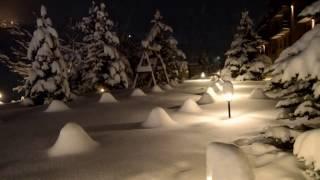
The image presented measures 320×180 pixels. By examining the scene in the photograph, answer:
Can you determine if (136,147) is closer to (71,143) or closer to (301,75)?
(71,143)

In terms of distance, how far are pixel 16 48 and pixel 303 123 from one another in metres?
33.5

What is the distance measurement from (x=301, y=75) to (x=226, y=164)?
1543 mm

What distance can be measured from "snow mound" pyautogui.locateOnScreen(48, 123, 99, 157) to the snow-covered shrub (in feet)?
15.2

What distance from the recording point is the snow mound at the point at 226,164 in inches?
176

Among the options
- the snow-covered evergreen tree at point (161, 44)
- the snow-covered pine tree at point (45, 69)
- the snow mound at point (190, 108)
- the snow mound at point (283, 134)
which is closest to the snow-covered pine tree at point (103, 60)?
the snow-covered evergreen tree at point (161, 44)

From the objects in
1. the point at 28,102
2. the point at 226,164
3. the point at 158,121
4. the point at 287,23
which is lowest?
the point at 28,102

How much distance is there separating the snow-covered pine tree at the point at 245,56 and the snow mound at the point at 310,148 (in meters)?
32.7

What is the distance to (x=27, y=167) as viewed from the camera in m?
6.79

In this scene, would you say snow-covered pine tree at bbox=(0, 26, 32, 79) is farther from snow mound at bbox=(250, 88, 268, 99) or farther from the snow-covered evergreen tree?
snow mound at bbox=(250, 88, 268, 99)

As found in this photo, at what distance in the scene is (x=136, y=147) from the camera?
25.9 feet

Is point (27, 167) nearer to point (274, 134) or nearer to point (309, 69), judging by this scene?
point (274, 134)

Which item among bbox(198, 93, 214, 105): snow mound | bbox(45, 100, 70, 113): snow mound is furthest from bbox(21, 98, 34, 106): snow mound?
bbox(198, 93, 214, 105): snow mound

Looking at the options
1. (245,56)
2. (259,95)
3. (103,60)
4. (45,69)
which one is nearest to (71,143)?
(259,95)

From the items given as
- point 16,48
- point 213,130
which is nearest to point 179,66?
point 16,48
